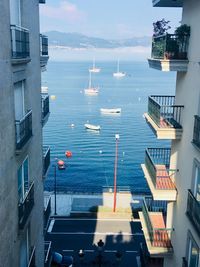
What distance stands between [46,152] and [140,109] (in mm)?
102709

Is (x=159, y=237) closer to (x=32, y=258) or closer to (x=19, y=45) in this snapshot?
(x=32, y=258)

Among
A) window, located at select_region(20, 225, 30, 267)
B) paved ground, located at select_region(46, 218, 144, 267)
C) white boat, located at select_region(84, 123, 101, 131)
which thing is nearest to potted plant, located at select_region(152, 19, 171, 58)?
window, located at select_region(20, 225, 30, 267)

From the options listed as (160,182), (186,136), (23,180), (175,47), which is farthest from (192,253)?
(175,47)

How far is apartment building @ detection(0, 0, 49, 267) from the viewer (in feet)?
36.1

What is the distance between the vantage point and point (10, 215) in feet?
38.9

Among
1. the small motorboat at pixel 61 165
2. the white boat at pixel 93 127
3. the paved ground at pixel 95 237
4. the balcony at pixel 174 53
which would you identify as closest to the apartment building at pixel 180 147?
the balcony at pixel 174 53

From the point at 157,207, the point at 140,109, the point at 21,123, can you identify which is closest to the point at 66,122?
the point at 140,109

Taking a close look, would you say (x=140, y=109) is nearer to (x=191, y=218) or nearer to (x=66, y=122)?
(x=66, y=122)

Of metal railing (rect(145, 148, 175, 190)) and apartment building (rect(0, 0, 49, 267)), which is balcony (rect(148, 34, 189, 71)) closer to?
metal railing (rect(145, 148, 175, 190))

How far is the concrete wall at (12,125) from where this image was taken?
10.8 meters

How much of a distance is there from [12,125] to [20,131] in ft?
3.05

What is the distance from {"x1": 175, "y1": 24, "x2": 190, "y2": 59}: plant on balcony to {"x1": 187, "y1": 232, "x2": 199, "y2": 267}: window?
7082mm

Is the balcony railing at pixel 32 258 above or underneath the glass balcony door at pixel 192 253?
underneath

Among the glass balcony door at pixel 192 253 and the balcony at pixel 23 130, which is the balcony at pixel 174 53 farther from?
the glass balcony door at pixel 192 253
